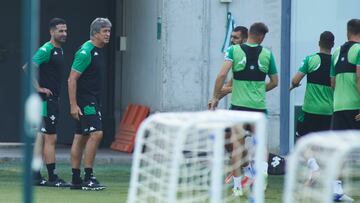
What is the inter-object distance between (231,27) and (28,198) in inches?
447

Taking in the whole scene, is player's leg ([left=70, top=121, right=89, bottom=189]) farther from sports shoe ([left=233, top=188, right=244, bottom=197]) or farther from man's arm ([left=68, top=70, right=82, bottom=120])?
sports shoe ([left=233, top=188, right=244, bottom=197])

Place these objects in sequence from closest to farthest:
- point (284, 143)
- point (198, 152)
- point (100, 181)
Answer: point (198, 152) < point (100, 181) < point (284, 143)

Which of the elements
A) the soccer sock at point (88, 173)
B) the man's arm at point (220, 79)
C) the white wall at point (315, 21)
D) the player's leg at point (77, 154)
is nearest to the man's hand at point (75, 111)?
the player's leg at point (77, 154)

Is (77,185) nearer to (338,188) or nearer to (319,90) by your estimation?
(319,90)

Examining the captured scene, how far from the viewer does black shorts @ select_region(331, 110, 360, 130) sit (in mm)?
11523

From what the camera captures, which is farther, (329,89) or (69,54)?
(69,54)

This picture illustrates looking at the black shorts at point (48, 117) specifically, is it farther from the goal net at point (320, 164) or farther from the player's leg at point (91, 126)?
the goal net at point (320, 164)

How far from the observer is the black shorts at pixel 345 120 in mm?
11523

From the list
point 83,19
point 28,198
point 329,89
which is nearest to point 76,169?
point 329,89

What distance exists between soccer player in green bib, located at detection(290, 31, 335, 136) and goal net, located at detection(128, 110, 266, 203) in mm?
5543

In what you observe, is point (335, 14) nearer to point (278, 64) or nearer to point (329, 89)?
point (278, 64)

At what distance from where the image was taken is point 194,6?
1622cm

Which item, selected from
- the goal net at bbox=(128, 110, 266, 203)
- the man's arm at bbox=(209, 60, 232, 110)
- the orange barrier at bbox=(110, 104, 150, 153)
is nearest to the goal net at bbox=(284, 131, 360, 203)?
the goal net at bbox=(128, 110, 266, 203)

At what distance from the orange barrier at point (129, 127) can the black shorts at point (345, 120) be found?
18.4 ft
